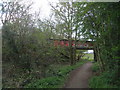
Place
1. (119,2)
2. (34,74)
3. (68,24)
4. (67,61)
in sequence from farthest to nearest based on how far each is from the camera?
(67,61) < (68,24) < (34,74) < (119,2)

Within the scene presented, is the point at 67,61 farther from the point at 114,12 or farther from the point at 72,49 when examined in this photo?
the point at 114,12

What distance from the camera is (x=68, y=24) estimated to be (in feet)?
36.2

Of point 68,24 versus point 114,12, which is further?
point 68,24

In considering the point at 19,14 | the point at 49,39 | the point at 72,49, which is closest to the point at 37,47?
the point at 49,39

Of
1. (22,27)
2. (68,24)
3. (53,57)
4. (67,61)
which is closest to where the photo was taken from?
(22,27)

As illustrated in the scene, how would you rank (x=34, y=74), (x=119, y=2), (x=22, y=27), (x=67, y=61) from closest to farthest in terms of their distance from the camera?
(x=119, y=2) < (x=34, y=74) < (x=22, y=27) < (x=67, y=61)

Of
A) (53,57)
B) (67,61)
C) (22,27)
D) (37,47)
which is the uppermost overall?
(22,27)

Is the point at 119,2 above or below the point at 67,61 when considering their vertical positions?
above

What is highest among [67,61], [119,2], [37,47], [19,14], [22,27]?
[19,14]

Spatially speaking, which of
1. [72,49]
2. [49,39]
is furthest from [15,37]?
[72,49]

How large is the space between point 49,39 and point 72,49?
4731 millimetres

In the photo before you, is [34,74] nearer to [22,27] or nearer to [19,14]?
[22,27]

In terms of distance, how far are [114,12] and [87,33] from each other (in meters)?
2.74

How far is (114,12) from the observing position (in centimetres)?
427
